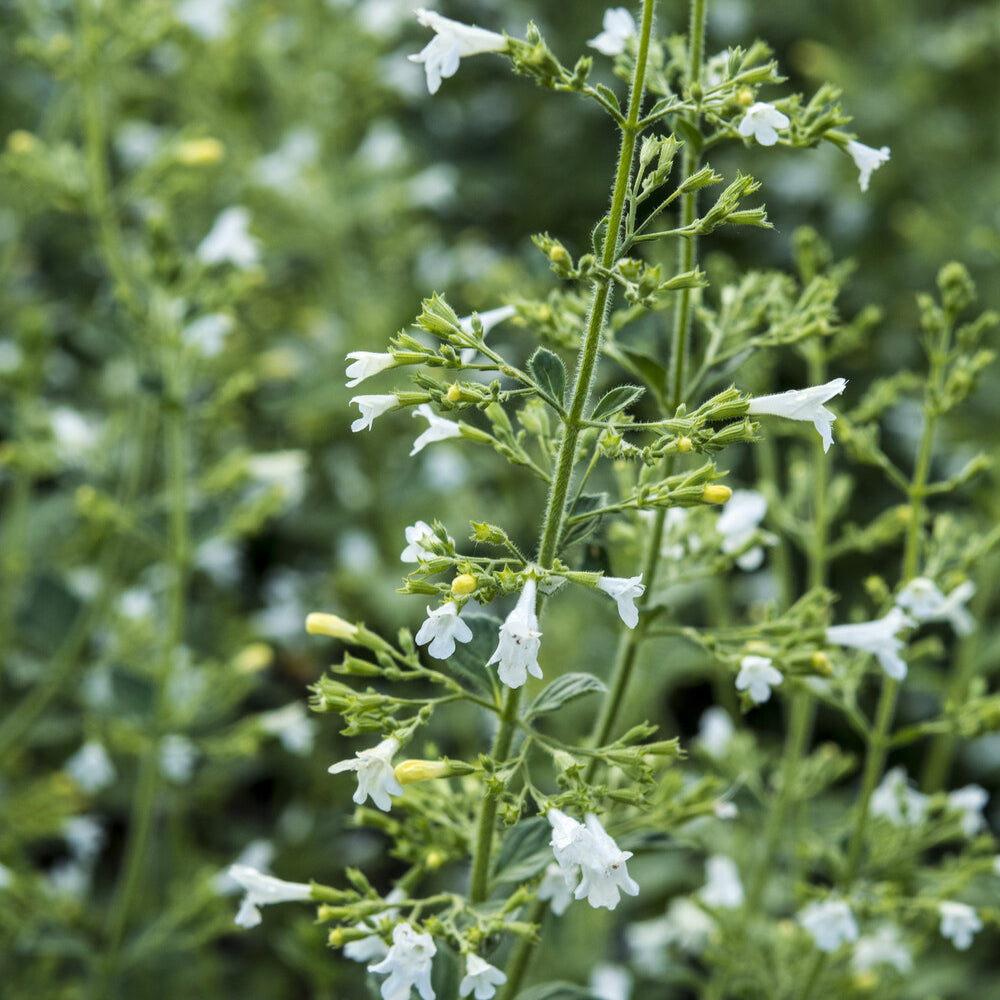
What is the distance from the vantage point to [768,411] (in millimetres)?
1555

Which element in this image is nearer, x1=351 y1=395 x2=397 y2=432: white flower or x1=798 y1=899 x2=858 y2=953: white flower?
x1=351 y1=395 x2=397 y2=432: white flower

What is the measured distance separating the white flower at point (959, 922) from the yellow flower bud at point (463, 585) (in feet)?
4.03

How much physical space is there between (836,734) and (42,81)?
421 cm

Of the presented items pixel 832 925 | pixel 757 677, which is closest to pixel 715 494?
pixel 757 677

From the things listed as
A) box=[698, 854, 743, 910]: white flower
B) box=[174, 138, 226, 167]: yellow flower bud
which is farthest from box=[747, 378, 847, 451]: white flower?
box=[174, 138, 226, 167]: yellow flower bud

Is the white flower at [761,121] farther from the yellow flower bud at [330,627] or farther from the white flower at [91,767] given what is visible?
the white flower at [91,767]

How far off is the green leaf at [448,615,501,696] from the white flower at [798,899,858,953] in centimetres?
81

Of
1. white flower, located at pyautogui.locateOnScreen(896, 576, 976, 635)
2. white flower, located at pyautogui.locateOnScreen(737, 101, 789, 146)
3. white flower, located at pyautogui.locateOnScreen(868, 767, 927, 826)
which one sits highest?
white flower, located at pyautogui.locateOnScreen(737, 101, 789, 146)

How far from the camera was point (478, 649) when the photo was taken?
163 cm

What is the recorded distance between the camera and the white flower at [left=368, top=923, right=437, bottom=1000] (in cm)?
143

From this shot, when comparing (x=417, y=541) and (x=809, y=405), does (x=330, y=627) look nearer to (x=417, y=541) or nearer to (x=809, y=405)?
(x=417, y=541)

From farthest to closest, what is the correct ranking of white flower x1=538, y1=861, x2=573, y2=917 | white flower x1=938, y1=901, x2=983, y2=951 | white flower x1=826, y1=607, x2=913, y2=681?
white flower x1=938, y1=901, x2=983, y2=951
white flower x1=826, y1=607, x2=913, y2=681
white flower x1=538, y1=861, x2=573, y2=917

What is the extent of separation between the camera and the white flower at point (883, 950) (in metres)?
2.30

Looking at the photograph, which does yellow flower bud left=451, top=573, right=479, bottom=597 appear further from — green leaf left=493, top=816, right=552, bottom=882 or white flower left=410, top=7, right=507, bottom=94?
white flower left=410, top=7, right=507, bottom=94
